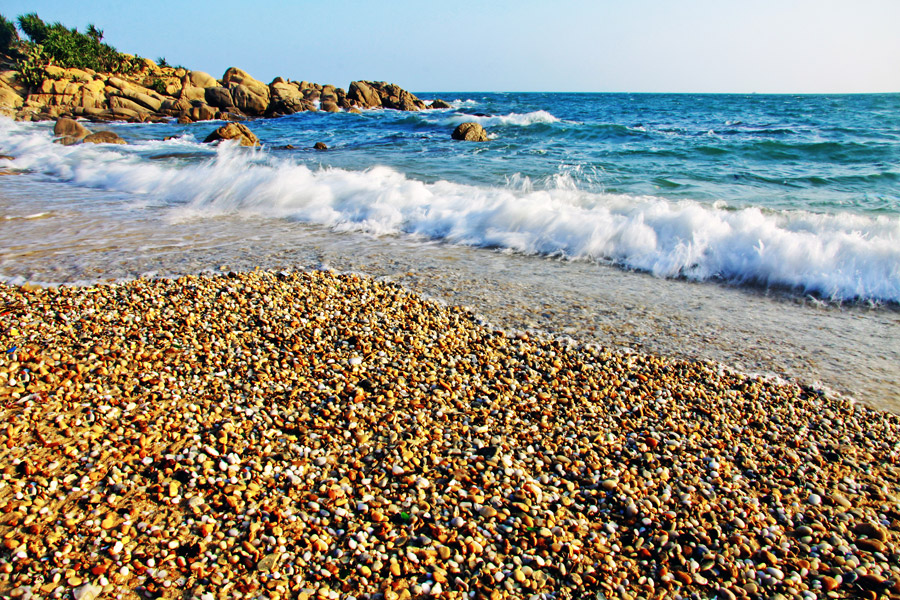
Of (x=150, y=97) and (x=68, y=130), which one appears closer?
(x=68, y=130)

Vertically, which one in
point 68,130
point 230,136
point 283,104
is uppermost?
point 283,104

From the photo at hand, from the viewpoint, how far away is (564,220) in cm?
884

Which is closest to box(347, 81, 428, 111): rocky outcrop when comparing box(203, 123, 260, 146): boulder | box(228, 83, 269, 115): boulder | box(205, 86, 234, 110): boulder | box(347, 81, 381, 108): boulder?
box(347, 81, 381, 108): boulder

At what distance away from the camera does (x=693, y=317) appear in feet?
18.8

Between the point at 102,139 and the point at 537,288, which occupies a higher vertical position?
the point at 102,139

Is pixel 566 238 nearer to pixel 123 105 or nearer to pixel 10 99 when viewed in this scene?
pixel 123 105

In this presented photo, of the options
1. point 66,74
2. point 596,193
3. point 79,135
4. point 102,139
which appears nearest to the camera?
point 596,193

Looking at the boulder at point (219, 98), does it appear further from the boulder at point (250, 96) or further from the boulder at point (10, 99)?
the boulder at point (10, 99)

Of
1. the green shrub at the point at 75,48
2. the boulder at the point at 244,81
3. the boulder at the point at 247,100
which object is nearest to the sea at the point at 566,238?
the boulder at the point at 247,100

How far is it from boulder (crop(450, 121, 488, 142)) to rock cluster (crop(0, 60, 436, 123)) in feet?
65.8

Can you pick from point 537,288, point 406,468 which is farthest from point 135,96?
point 406,468

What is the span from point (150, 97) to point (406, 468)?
1606 inches

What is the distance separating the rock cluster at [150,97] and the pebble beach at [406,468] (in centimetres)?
3325

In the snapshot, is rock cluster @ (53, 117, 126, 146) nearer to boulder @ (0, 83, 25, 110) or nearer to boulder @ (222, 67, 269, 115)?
boulder @ (0, 83, 25, 110)
